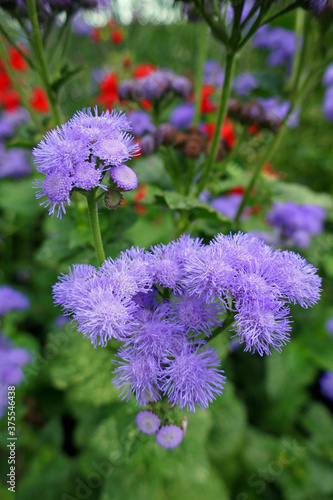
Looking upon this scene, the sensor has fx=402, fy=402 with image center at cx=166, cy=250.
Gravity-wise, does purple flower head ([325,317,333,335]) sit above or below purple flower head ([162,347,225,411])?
below

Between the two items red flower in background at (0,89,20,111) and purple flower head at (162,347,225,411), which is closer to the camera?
purple flower head at (162,347,225,411)

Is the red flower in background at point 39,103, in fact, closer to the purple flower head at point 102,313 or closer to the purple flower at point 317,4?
the purple flower at point 317,4

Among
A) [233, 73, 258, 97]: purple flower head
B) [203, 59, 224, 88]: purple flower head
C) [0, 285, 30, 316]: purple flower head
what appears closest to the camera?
[0, 285, 30, 316]: purple flower head

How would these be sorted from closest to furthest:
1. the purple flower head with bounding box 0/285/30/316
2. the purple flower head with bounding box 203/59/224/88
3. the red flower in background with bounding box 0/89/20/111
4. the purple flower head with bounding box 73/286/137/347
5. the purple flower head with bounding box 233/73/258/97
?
the purple flower head with bounding box 73/286/137/347, the purple flower head with bounding box 0/285/30/316, the purple flower head with bounding box 233/73/258/97, the purple flower head with bounding box 203/59/224/88, the red flower in background with bounding box 0/89/20/111

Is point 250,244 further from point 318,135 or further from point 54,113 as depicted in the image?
point 318,135

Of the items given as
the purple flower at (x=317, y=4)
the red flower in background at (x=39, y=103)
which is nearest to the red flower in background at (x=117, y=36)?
the red flower in background at (x=39, y=103)

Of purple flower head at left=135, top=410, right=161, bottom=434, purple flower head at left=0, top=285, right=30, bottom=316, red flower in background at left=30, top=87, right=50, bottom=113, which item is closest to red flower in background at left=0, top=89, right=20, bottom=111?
red flower in background at left=30, top=87, right=50, bottom=113

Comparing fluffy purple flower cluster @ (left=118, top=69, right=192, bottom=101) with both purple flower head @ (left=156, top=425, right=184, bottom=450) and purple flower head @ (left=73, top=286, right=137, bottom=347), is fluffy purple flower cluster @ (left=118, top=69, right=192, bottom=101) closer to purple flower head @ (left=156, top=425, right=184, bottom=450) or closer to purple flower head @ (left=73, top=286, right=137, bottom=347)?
purple flower head @ (left=73, top=286, right=137, bottom=347)

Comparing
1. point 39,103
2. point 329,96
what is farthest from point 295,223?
point 39,103

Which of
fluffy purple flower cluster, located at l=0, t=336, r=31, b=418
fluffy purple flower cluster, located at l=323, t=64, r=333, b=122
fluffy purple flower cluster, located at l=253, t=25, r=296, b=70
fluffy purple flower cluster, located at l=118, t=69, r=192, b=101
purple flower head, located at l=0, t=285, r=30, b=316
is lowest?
fluffy purple flower cluster, located at l=0, t=336, r=31, b=418
